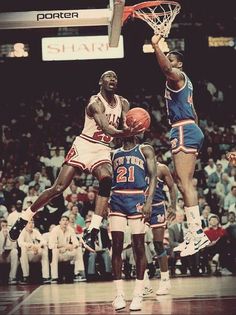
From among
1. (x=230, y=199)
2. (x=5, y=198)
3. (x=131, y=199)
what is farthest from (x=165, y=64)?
(x=5, y=198)

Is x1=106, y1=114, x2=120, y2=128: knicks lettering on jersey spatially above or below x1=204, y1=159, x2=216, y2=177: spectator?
below

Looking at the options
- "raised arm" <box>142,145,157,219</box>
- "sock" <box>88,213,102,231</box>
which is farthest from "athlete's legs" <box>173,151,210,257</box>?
"sock" <box>88,213,102,231</box>

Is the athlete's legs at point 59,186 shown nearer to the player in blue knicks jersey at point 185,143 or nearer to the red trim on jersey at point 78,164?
the red trim on jersey at point 78,164

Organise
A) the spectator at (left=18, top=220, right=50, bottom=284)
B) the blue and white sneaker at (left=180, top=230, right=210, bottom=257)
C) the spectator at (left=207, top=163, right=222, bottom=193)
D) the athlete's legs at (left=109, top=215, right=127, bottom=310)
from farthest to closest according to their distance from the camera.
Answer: the spectator at (left=207, top=163, right=222, bottom=193)
the spectator at (left=18, top=220, right=50, bottom=284)
the athlete's legs at (left=109, top=215, right=127, bottom=310)
the blue and white sneaker at (left=180, top=230, right=210, bottom=257)

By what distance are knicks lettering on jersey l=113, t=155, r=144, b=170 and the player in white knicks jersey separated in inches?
8.4

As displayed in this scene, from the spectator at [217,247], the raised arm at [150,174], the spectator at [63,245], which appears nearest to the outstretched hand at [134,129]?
the raised arm at [150,174]

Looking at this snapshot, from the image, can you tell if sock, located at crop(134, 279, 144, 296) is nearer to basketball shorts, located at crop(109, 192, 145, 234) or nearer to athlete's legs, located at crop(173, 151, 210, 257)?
basketball shorts, located at crop(109, 192, 145, 234)

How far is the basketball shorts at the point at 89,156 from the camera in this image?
8289 mm

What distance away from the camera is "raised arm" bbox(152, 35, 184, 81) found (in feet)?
24.4

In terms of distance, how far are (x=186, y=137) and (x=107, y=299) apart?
2.53 meters

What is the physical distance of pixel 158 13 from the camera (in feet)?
27.9

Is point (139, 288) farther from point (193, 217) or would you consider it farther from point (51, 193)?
point (51, 193)

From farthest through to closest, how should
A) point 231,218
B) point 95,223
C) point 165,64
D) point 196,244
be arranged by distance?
1. point 231,218
2. point 95,223
3. point 196,244
4. point 165,64

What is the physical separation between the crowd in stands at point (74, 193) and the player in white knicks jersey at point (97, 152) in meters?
3.69
